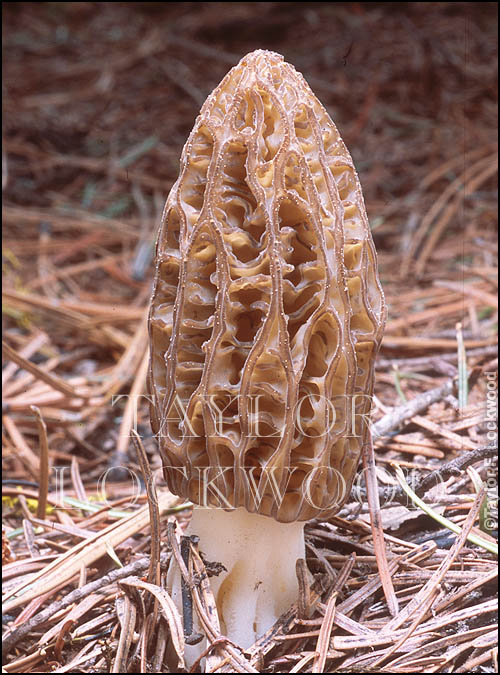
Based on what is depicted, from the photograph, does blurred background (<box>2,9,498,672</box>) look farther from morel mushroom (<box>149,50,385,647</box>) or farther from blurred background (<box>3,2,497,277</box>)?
morel mushroom (<box>149,50,385,647</box>)

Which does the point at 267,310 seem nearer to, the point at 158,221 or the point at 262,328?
the point at 262,328

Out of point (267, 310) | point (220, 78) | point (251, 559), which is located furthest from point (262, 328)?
point (220, 78)

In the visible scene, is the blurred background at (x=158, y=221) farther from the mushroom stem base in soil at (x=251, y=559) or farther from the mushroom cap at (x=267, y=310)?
the mushroom cap at (x=267, y=310)

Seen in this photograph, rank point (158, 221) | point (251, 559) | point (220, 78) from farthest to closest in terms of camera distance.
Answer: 1. point (220, 78)
2. point (158, 221)
3. point (251, 559)

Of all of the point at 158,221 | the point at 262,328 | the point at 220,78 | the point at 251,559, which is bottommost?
the point at 251,559

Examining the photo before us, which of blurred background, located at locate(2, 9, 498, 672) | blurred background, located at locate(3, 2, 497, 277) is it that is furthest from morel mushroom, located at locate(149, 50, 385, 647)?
blurred background, located at locate(3, 2, 497, 277)

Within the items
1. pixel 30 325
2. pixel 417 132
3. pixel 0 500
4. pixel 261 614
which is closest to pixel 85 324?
pixel 30 325

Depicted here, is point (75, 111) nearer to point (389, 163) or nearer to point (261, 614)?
point (389, 163)
